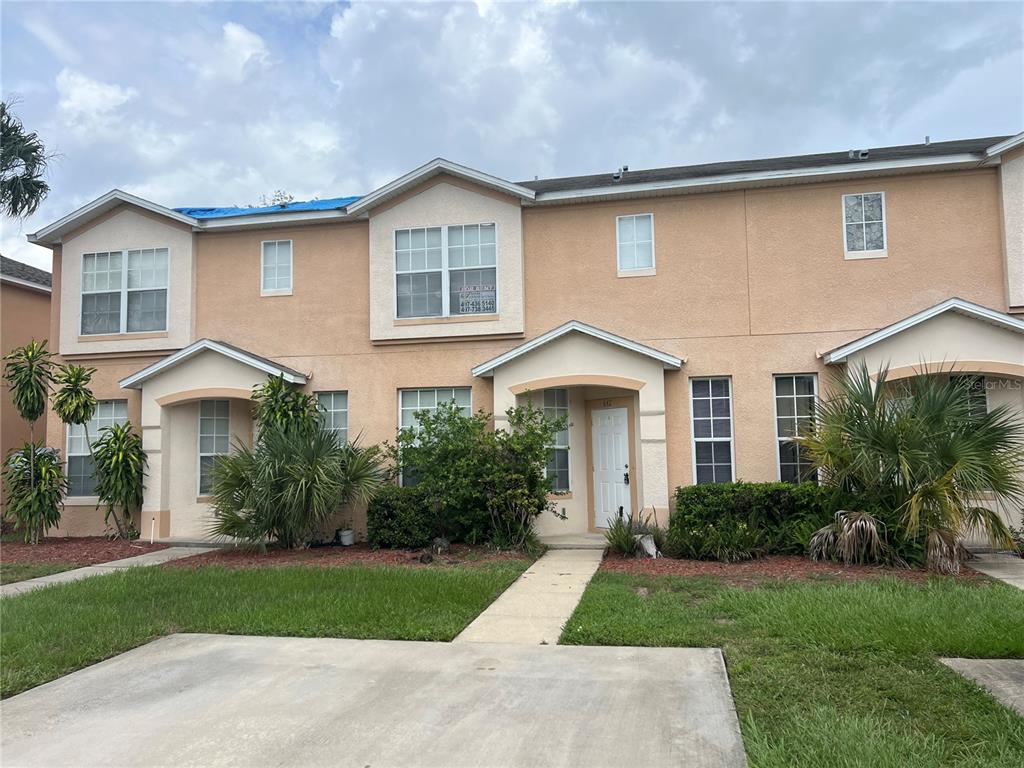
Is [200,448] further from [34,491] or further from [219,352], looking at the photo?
[34,491]

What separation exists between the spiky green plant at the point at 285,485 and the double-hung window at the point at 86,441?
12.6ft

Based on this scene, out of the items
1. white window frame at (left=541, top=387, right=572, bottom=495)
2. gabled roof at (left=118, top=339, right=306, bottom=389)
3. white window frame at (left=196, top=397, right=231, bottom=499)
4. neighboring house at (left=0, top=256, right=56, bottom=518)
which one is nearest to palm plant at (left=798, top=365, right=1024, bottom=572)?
white window frame at (left=541, top=387, right=572, bottom=495)

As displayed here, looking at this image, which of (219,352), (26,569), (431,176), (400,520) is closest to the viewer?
(26,569)

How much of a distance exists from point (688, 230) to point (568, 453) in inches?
181

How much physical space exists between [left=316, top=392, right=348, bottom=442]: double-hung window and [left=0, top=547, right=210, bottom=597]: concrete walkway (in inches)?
124

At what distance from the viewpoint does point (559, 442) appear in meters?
13.9

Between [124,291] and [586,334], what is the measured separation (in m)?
9.55

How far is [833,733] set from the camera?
14.7 ft

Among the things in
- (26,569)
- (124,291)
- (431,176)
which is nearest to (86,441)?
(124,291)

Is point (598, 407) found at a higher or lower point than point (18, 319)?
lower

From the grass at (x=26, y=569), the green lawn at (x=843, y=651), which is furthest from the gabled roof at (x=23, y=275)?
the green lawn at (x=843, y=651)

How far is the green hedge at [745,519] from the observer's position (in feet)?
35.9

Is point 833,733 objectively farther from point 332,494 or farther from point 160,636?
point 332,494

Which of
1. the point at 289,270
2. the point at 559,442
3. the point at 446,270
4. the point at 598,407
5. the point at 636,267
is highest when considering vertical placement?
the point at 289,270
